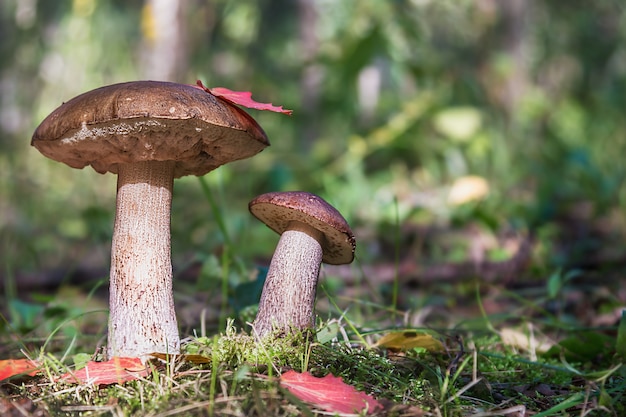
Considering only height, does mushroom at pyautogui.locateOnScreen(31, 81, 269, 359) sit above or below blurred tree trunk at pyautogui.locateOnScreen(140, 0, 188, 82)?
below

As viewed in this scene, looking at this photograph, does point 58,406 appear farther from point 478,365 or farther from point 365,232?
point 365,232

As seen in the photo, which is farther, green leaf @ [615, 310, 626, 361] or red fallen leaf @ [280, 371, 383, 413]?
green leaf @ [615, 310, 626, 361]

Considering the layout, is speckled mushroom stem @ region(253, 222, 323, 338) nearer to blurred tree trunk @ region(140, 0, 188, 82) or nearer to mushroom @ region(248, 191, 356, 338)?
mushroom @ region(248, 191, 356, 338)

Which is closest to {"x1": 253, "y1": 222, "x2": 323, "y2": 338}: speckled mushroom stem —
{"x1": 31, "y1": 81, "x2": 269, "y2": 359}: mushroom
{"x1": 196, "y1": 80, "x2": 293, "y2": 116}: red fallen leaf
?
{"x1": 31, "y1": 81, "x2": 269, "y2": 359}: mushroom

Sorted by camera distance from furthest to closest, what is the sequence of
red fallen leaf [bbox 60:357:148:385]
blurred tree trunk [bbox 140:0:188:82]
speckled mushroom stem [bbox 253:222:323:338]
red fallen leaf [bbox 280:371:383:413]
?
blurred tree trunk [bbox 140:0:188:82], speckled mushroom stem [bbox 253:222:323:338], red fallen leaf [bbox 60:357:148:385], red fallen leaf [bbox 280:371:383:413]

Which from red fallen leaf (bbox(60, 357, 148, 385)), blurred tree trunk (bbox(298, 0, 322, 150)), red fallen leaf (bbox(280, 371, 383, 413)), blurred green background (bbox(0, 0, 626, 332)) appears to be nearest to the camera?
red fallen leaf (bbox(280, 371, 383, 413))

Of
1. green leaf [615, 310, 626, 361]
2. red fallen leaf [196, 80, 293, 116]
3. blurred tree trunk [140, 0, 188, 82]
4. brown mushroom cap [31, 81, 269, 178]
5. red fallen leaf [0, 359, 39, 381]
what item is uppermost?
blurred tree trunk [140, 0, 188, 82]

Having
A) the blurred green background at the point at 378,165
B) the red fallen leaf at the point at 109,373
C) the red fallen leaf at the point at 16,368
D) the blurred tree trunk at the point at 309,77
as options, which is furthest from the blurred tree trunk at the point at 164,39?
the red fallen leaf at the point at 109,373
